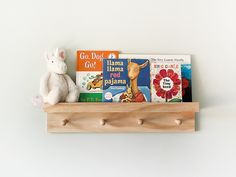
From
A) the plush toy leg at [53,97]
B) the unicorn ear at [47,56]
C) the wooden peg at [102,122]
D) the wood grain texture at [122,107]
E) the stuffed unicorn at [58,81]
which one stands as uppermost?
the unicorn ear at [47,56]

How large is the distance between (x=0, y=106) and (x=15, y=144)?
0.51ft

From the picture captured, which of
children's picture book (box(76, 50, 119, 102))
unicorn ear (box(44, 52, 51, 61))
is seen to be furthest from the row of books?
unicorn ear (box(44, 52, 51, 61))

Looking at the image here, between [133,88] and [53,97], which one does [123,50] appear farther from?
[53,97]

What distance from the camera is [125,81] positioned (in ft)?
4.23

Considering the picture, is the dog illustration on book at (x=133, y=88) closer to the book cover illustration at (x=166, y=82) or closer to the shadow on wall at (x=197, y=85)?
the book cover illustration at (x=166, y=82)

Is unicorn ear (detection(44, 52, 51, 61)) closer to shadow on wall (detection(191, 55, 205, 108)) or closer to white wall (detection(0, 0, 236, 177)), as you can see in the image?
white wall (detection(0, 0, 236, 177))

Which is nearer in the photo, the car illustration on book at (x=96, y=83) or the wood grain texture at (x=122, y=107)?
the wood grain texture at (x=122, y=107)

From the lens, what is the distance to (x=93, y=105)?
1183 mm

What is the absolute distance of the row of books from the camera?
128 centimetres

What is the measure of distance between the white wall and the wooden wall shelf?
0.15 ft

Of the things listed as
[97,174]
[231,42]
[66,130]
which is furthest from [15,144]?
[231,42]

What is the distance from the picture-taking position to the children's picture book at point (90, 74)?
128cm

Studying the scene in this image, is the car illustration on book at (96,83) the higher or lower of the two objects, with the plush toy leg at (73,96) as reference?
higher

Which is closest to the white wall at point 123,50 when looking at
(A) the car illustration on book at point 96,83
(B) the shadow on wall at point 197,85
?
(B) the shadow on wall at point 197,85
